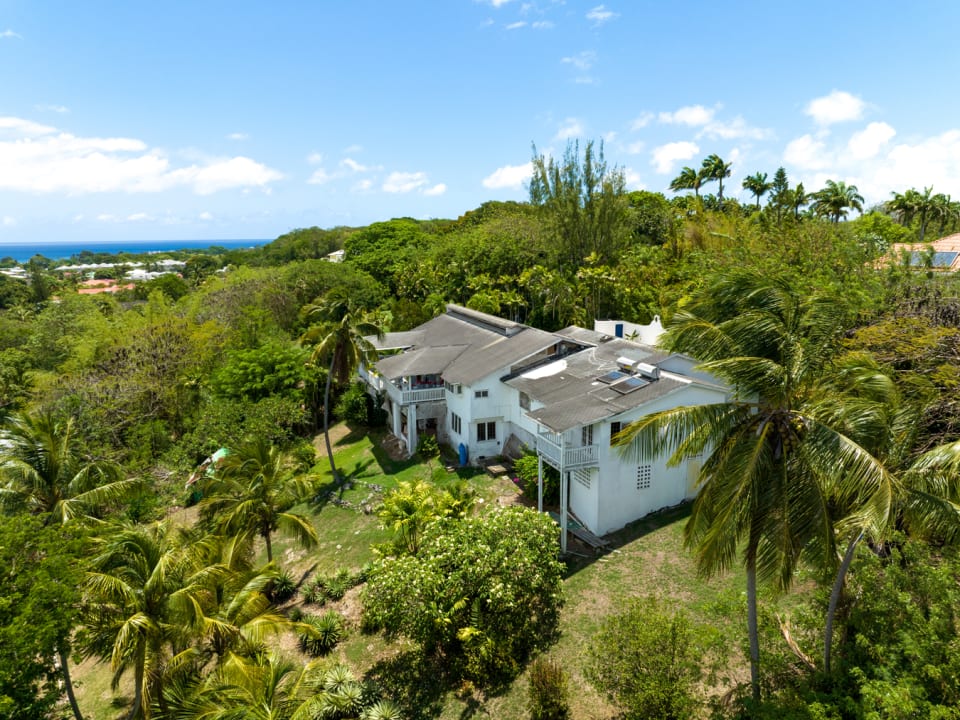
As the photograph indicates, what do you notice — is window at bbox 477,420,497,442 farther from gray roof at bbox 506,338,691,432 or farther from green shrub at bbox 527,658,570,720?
green shrub at bbox 527,658,570,720

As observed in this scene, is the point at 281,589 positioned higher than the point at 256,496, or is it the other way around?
the point at 256,496

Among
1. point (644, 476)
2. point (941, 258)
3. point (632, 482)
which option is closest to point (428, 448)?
point (632, 482)

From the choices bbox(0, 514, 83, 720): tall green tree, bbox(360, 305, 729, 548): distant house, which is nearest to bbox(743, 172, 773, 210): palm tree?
bbox(360, 305, 729, 548): distant house

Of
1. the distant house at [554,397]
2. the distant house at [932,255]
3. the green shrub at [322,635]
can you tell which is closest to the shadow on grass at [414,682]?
the green shrub at [322,635]

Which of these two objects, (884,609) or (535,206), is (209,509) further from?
(535,206)

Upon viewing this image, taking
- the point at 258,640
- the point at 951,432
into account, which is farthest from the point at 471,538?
the point at 951,432

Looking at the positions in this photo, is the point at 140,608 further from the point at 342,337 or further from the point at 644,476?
the point at 342,337

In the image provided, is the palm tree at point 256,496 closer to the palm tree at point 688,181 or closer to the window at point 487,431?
the window at point 487,431
